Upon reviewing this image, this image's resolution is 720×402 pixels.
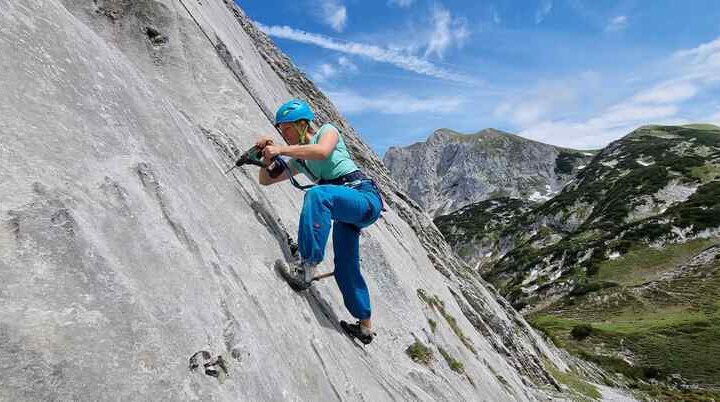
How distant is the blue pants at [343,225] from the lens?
8508mm

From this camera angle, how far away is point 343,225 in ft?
31.8

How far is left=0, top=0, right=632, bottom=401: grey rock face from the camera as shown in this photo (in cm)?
466

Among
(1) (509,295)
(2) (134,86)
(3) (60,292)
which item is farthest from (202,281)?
(1) (509,295)

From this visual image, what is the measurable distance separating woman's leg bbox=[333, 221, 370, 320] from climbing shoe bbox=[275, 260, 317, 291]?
3.18 feet

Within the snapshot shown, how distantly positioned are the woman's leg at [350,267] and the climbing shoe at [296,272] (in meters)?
0.97

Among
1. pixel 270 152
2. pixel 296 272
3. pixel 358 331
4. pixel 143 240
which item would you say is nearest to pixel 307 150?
pixel 270 152

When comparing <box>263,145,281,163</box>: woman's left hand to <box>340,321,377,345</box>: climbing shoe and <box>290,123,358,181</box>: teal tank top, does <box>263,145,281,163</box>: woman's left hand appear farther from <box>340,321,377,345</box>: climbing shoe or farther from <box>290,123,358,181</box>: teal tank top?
<box>340,321,377,345</box>: climbing shoe

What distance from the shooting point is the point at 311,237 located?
335 inches

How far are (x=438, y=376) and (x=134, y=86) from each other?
1071cm

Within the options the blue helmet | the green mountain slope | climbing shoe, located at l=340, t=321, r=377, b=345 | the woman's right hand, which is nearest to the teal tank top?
the blue helmet

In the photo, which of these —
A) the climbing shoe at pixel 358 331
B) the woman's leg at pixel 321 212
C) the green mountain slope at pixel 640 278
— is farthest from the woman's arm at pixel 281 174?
the green mountain slope at pixel 640 278

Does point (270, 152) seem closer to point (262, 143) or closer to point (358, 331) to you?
point (262, 143)

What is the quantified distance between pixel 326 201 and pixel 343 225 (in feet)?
4.02

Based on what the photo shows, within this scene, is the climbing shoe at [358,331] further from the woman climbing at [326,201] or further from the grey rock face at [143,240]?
the grey rock face at [143,240]
